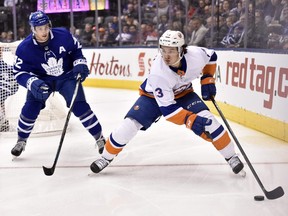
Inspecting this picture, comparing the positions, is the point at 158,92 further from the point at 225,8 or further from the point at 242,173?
the point at 225,8

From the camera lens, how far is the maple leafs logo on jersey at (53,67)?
3.43m

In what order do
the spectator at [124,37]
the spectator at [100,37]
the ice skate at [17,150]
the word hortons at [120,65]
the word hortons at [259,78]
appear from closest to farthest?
the ice skate at [17,150]
the word hortons at [259,78]
the word hortons at [120,65]
the spectator at [124,37]
the spectator at [100,37]

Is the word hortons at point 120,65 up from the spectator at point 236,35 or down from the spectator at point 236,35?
down

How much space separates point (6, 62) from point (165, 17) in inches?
134

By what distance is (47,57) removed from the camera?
3410 millimetres

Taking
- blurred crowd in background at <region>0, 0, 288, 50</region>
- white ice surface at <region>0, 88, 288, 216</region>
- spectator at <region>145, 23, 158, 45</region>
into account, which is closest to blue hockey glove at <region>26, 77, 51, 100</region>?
white ice surface at <region>0, 88, 288, 216</region>

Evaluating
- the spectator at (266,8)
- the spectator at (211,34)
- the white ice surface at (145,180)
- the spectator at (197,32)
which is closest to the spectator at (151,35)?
the spectator at (197,32)

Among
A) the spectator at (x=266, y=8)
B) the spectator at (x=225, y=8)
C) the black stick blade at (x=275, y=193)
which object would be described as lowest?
the black stick blade at (x=275, y=193)

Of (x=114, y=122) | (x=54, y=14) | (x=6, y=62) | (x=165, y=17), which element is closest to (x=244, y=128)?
(x=114, y=122)

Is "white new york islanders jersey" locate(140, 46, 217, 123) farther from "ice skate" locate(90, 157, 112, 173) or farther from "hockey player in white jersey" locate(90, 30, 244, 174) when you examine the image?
"ice skate" locate(90, 157, 112, 173)

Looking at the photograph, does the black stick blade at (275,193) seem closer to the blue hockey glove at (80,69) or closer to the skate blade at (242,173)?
the skate blade at (242,173)

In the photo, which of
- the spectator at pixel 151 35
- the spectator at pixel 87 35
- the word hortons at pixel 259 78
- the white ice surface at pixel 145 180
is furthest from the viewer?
the spectator at pixel 87 35

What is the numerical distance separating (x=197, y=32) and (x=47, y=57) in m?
3.46

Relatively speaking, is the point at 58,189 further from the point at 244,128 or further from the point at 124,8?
the point at 124,8
